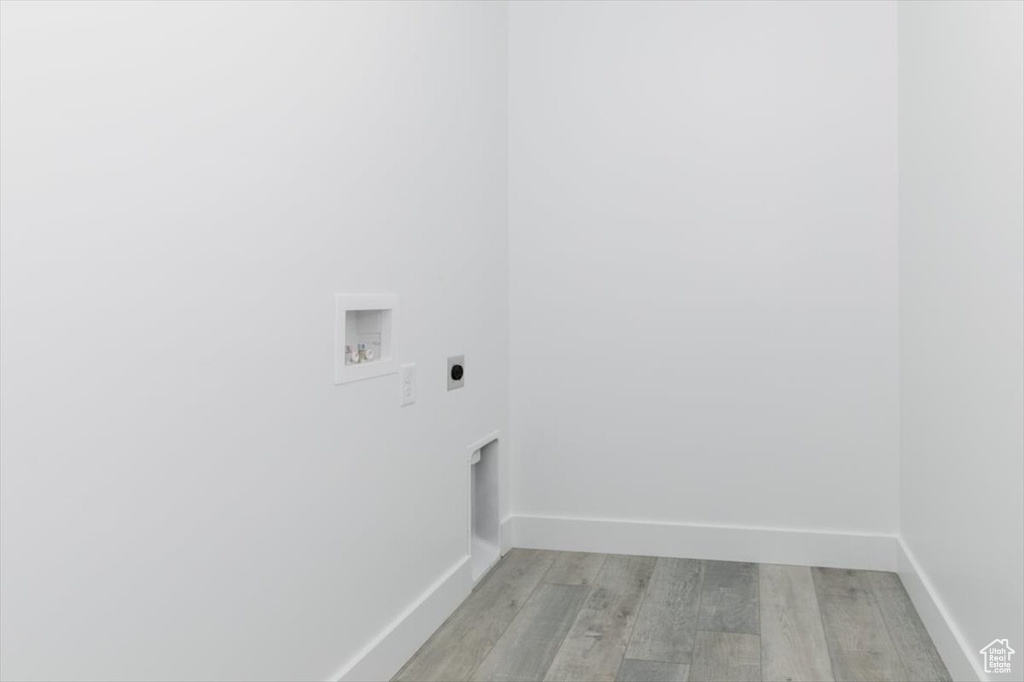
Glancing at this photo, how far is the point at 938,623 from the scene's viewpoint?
8.08ft

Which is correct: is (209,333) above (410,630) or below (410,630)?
above

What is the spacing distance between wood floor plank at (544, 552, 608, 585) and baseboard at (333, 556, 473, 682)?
1.23 ft

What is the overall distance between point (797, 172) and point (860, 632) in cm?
177

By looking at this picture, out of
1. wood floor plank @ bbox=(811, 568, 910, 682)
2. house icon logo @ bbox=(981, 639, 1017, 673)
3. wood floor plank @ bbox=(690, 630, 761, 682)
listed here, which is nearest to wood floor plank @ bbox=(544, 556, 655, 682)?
wood floor plank @ bbox=(690, 630, 761, 682)

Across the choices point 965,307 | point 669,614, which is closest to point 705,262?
point 965,307

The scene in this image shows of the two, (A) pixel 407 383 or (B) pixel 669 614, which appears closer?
(A) pixel 407 383

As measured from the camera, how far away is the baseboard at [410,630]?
2.15 meters

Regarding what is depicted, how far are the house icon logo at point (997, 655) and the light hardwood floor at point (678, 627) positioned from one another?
0.34 m

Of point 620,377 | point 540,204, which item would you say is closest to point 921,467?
point 620,377

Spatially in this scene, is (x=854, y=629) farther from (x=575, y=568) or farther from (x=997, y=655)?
(x=575, y=568)

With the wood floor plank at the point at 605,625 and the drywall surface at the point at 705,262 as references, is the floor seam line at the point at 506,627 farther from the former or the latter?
the drywall surface at the point at 705,262

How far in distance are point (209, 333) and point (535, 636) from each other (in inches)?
62.6

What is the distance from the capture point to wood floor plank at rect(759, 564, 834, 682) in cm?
234

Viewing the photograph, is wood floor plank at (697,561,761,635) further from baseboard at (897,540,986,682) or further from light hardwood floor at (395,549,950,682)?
baseboard at (897,540,986,682)
